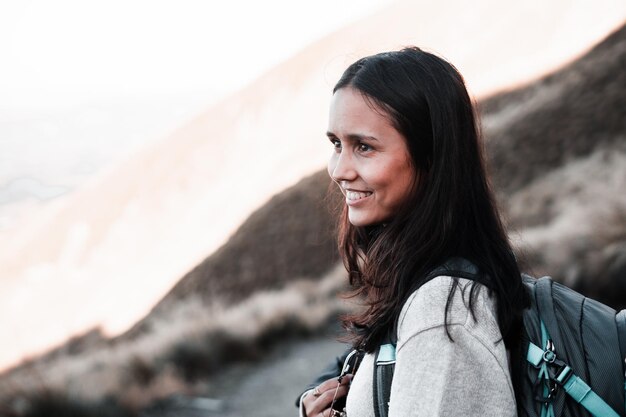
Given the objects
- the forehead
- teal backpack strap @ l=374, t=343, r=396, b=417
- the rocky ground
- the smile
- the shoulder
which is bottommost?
the rocky ground

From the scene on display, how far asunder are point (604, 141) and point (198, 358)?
11.1 metres

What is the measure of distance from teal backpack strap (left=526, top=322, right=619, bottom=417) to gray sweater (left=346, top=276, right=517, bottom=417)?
10 centimetres

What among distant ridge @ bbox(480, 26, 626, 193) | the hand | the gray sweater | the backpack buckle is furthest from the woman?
distant ridge @ bbox(480, 26, 626, 193)

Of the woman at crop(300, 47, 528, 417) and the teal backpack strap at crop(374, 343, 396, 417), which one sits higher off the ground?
the woman at crop(300, 47, 528, 417)

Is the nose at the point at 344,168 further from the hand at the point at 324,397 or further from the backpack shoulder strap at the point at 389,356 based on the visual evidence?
the hand at the point at 324,397

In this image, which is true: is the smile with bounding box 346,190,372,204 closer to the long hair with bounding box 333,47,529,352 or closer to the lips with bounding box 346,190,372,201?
the lips with bounding box 346,190,372,201

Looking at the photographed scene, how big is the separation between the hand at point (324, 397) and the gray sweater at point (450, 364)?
2.18ft

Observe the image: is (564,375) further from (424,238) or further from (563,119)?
(563,119)

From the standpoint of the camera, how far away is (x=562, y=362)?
1.45 metres

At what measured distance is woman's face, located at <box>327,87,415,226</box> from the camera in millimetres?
1746

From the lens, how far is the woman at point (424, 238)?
1.37 m

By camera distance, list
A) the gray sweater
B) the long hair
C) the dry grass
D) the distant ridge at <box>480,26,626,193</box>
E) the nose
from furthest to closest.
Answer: the distant ridge at <box>480,26,626,193</box> < the dry grass < the nose < the long hair < the gray sweater

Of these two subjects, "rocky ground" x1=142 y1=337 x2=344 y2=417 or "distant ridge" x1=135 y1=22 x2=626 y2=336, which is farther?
"distant ridge" x1=135 y1=22 x2=626 y2=336

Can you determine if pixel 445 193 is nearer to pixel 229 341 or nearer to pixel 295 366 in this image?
pixel 295 366
